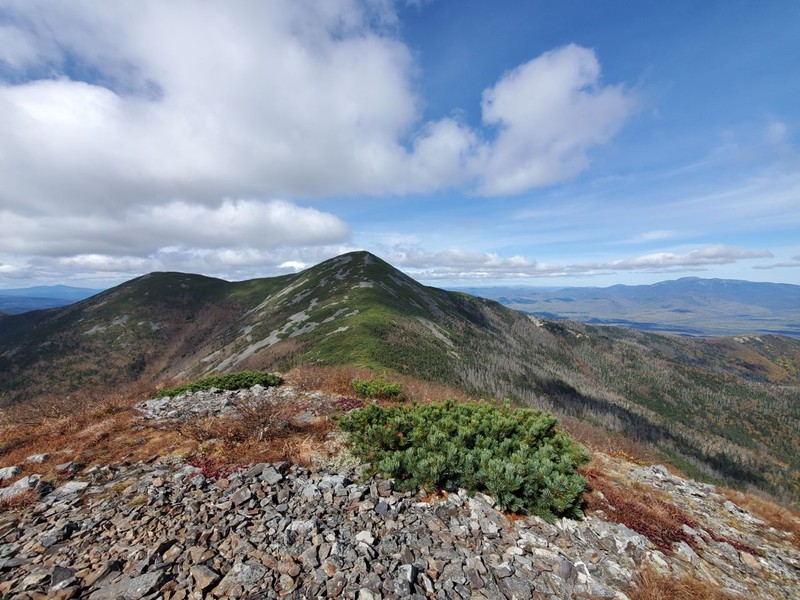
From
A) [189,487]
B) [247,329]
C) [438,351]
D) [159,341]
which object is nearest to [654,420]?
[438,351]

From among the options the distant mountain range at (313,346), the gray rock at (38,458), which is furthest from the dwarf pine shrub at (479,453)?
the distant mountain range at (313,346)

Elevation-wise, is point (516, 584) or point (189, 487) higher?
point (189, 487)

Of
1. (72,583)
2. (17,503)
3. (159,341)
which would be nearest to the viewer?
(72,583)

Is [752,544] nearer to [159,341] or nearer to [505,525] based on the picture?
[505,525]

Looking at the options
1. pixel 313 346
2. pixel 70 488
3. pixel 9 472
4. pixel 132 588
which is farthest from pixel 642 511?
pixel 313 346

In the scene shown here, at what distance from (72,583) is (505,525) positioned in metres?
9.15

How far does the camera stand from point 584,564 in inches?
312

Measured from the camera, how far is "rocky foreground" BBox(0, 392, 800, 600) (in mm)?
6625

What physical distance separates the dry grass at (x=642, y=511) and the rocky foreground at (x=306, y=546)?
413mm

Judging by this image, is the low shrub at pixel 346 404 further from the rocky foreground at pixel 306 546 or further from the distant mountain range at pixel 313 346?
the distant mountain range at pixel 313 346

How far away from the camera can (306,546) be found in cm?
764

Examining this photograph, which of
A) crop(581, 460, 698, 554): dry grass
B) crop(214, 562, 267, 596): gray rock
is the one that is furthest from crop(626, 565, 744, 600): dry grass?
crop(214, 562, 267, 596): gray rock

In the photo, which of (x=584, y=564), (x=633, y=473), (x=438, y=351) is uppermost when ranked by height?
(x=584, y=564)

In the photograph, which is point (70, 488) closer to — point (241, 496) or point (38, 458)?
point (38, 458)
